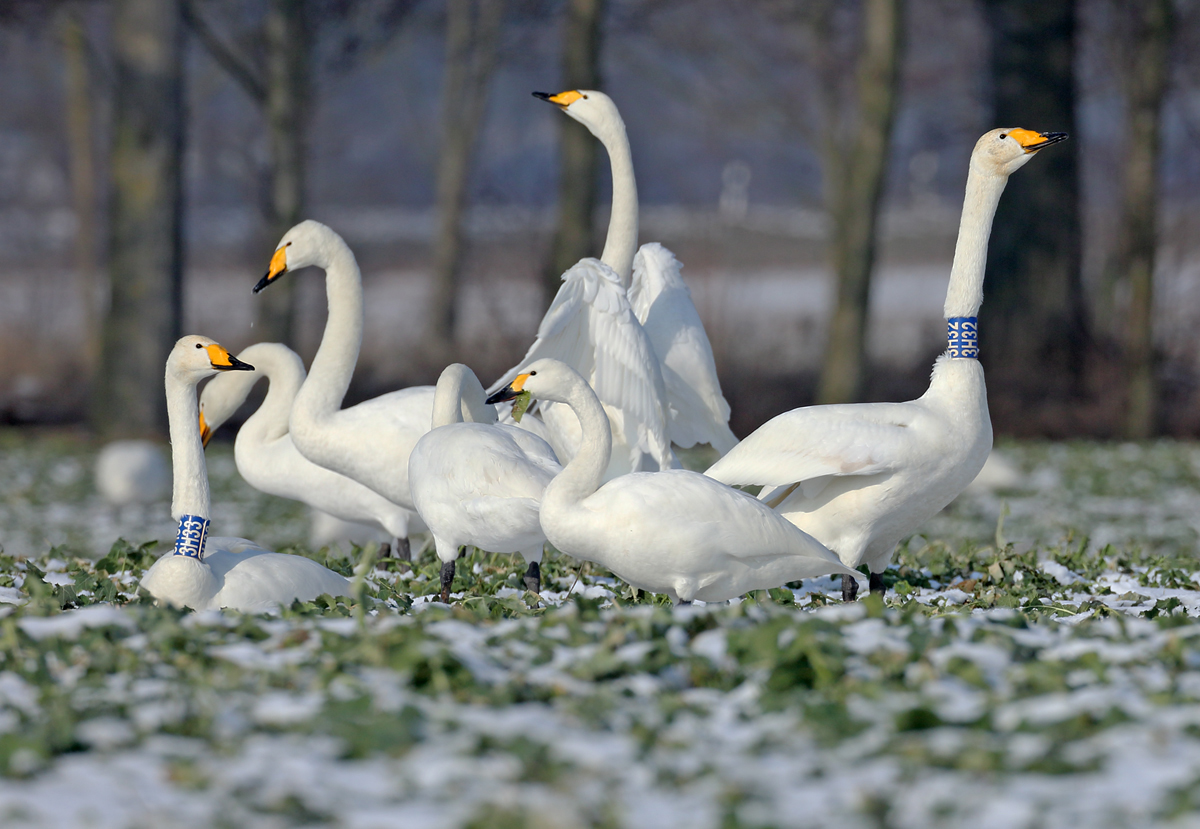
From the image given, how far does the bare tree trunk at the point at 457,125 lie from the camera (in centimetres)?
2278

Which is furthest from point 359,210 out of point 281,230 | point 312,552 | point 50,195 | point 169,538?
point 312,552

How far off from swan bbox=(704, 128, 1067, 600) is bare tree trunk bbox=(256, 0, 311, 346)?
12.1 meters

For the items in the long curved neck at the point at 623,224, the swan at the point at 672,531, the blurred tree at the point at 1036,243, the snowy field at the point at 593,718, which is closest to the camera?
the snowy field at the point at 593,718

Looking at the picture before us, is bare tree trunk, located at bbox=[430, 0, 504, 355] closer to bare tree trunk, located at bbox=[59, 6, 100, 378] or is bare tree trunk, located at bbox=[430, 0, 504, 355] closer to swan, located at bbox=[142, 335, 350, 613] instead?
bare tree trunk, located at bbox=[59, 6, 100, 378]

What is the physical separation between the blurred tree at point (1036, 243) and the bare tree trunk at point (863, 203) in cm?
298

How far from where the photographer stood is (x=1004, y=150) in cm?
639

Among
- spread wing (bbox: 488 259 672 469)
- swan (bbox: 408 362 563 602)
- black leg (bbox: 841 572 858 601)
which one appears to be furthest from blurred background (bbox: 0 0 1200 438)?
swan (bbox: 408 362 563 602)

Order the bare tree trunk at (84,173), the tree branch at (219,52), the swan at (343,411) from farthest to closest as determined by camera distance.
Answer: the bare tree trunk at (84,173)
the tree branch at (219,52)
the swan at (343,411)

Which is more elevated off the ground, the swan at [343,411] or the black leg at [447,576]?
the swan at [343,411]

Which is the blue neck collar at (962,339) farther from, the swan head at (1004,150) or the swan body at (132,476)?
the swan body at (132,476)

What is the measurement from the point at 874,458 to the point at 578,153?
10.6m

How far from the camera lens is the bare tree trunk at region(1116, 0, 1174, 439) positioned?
16.2 metres

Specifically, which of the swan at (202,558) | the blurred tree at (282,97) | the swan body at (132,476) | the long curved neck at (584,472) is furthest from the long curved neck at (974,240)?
the blurred tree at (282,97)

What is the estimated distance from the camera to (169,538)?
455 inches
